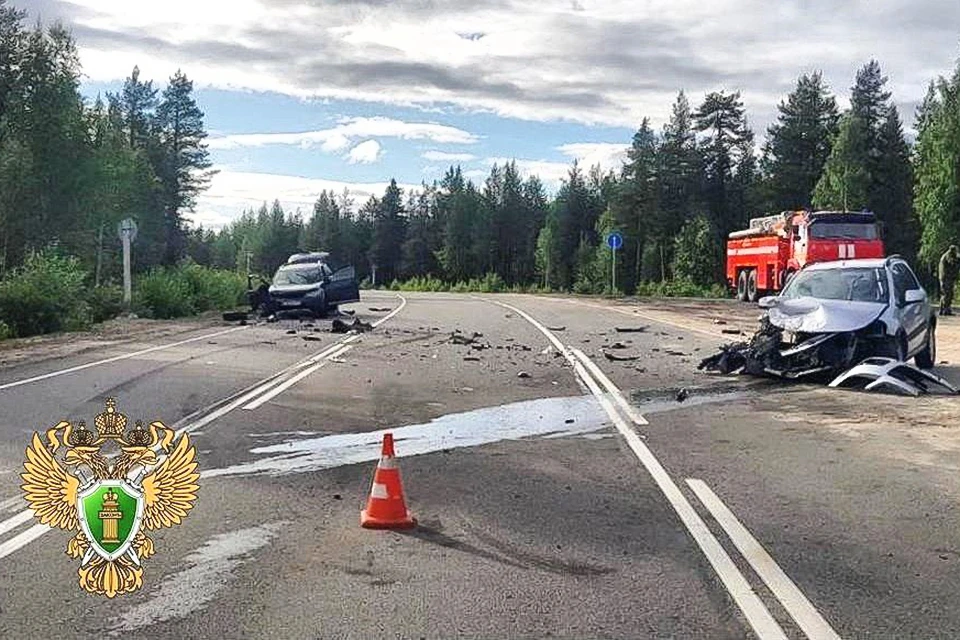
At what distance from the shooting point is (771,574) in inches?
221

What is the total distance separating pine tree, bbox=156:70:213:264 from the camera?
9144cm

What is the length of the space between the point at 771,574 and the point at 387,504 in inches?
94.7

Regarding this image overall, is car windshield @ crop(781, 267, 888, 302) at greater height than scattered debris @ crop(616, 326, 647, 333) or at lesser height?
greater

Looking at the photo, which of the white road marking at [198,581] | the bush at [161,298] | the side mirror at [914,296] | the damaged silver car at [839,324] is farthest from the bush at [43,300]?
the white road marking at [198,581]

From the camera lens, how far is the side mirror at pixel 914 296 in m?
15.2

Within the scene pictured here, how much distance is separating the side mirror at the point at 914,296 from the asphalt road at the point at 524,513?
2.61 m

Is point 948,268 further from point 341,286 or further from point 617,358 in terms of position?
point 341,286

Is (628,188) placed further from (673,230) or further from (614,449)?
(614,449)

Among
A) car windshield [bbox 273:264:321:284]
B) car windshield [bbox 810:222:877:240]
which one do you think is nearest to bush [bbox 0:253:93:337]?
car windshield [bbox 273:264:321:284]

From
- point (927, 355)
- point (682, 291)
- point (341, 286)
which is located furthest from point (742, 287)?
point (927, 355)

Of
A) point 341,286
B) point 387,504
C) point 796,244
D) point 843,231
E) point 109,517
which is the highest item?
point 843,231

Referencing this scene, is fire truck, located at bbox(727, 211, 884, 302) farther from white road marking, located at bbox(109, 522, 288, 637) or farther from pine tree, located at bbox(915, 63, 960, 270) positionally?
white road marking, located at bbox(109, 522, 288, 637)

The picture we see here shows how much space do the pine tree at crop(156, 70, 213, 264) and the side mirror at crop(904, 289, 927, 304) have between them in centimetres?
8230

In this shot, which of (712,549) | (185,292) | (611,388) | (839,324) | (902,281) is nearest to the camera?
(712,549)
